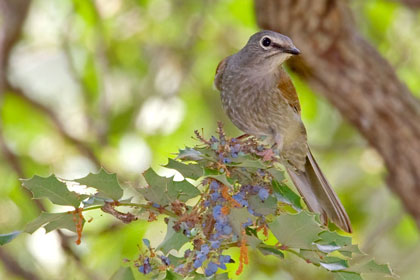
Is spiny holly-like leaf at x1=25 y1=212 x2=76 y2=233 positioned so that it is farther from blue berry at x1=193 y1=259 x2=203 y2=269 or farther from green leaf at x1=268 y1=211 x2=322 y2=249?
green leaf at x1=268 y1=211 x2=322 y2=249

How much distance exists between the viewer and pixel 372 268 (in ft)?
7.82

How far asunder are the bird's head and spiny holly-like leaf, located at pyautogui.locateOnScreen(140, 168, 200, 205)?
1751mm

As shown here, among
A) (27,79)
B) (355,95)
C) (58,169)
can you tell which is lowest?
(355,95)

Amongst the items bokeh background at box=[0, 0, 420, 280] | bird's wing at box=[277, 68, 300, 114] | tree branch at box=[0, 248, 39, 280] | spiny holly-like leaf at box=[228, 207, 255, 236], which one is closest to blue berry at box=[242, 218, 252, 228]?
spiny holly-like leaf at box=[228, 207, 255, 236]

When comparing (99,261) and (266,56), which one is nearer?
(266,56)

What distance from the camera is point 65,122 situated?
7395 millimetres

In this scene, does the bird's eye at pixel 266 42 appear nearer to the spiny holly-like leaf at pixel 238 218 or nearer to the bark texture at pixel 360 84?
the bark texture at pixel 360 84

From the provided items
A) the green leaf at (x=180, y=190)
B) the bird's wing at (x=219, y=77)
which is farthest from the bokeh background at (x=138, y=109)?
the green leaf at (x=180, y=190)

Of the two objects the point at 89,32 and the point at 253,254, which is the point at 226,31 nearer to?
the point at 89,32

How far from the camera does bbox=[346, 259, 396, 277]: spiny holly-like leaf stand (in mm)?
2367

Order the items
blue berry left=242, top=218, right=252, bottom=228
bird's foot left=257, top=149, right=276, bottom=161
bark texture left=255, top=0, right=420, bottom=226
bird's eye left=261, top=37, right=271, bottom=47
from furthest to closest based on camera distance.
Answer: bark texture left=255, top=0, right=420, bottom=226 → bird's eye left=261, top=37, right=271, bottom=47 → bird's foot left=257, top=149, right=276, bottom=161 → blue berry left=242, top=218, right=252, bottom=228

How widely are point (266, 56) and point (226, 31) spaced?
3385mm

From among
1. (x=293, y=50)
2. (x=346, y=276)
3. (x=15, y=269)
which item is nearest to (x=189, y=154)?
(x=346, y=276)

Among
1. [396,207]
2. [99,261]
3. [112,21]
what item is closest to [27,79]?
[112,21]
